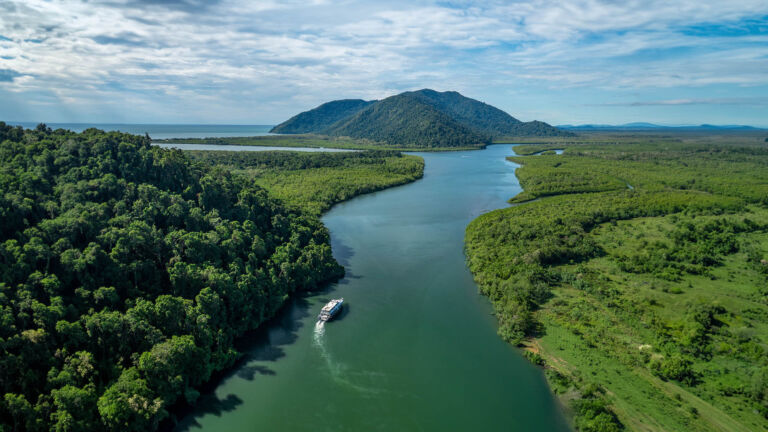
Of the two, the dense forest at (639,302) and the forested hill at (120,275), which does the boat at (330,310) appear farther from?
the dense forest at (639,302)

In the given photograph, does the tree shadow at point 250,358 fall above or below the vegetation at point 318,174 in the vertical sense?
below

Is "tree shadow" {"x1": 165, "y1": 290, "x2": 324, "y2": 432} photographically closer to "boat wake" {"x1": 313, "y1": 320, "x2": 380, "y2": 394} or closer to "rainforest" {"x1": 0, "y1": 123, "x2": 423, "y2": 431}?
"rainforest" {"x1": 0, "y1": 123, "x2": 423, "y2": 431}

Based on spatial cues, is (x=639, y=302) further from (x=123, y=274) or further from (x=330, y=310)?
(x=123, y=274)

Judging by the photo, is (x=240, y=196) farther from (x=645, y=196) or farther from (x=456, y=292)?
(x=645, y=196)

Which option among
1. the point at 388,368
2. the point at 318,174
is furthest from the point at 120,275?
the point at 318,174

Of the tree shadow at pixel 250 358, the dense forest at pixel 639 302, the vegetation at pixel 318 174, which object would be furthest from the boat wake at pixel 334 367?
the vegetation at pixel 318 174

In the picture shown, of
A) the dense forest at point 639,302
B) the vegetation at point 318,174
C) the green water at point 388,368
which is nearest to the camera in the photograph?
the green water at point 388,368
